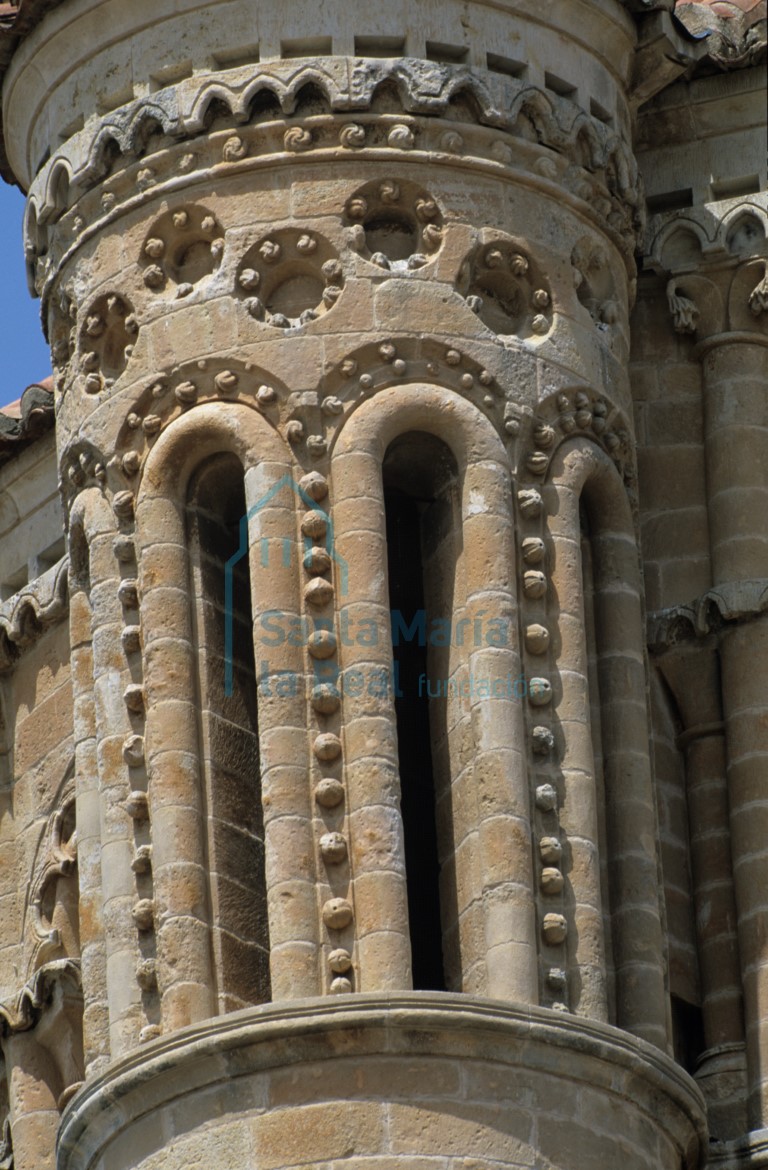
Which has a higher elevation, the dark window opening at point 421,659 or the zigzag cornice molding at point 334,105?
the zigzag cornice molding at point 334,105

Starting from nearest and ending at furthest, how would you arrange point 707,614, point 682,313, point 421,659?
point 421,659 < point 707,614 < point 682,313

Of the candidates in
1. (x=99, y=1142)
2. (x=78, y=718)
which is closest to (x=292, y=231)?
(x=78, y=718)

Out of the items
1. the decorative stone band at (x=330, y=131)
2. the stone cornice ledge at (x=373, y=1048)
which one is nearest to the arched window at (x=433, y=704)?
the stone cornice ledge at (x=373, y=1048)

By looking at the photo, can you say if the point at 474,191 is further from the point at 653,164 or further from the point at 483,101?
the point at 653,164

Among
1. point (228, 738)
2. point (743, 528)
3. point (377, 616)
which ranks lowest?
point (228, 738)

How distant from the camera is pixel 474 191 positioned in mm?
27906

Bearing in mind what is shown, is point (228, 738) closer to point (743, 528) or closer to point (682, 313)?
point (743, 528)

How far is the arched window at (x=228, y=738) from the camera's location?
26734 millimetres

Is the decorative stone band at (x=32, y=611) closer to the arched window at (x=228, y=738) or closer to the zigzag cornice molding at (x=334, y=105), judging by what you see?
the arched window at (x=228, y=738)

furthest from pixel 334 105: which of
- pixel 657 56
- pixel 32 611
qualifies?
pixel 32 611

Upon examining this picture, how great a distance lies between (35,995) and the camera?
29375mm

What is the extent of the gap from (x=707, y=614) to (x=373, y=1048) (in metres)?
4.15

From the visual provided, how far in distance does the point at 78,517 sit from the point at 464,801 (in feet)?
8.99

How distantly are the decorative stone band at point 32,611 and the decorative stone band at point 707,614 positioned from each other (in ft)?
11.0
